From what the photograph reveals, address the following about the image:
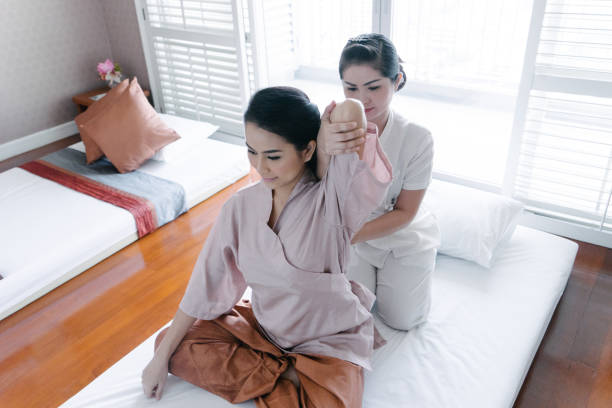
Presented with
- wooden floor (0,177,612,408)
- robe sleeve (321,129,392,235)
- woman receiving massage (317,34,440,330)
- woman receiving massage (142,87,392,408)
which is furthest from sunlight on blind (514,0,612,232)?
robe sleeve (321,129,392,235)

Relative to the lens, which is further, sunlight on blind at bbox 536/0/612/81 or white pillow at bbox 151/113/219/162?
white pillow at bbox 151/113/219/162

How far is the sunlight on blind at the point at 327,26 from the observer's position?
4.22 m

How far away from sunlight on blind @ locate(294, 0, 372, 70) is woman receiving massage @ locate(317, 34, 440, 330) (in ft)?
9.32

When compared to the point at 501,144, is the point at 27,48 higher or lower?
higher

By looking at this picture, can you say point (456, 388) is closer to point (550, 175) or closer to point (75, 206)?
point (550, 175)

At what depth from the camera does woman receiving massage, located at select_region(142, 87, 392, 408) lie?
1.07m

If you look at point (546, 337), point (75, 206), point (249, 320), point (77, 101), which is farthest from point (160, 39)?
point (546, 337)

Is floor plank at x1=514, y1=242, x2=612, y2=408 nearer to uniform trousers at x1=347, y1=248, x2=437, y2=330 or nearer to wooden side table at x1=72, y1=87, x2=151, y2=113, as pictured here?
uniform trousers at x1=347, y1=248, x2=437, y2=330

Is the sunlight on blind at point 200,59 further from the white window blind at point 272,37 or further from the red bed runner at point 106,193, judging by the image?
the red bed runner at point 106,193

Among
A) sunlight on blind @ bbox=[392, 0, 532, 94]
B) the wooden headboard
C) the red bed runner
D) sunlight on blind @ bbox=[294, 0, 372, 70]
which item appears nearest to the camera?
the red bed runner

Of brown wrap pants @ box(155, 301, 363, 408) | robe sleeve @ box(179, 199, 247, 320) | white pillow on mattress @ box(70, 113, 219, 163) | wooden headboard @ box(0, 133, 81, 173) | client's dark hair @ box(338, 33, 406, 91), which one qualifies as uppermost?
client's dark hair @ box(338, 33, 406, 91)

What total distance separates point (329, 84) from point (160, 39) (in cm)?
166

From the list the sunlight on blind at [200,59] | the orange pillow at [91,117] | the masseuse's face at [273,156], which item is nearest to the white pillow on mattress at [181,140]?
the orange pillow at [91,117]

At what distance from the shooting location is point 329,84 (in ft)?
15.3
